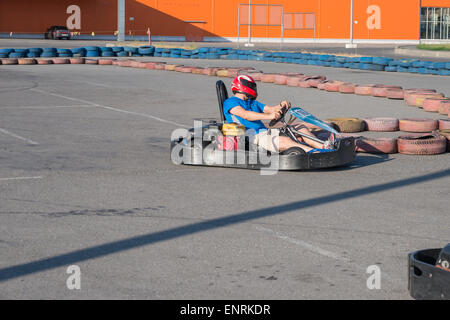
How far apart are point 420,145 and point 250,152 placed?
228 cm

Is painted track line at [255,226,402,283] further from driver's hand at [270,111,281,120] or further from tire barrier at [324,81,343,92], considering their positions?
tire barrier at [324,81,343,92]

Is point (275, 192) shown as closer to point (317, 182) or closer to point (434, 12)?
point (317, 182)

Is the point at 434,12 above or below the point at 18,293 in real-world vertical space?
above

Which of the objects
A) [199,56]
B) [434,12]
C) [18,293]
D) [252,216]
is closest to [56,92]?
[252,216]

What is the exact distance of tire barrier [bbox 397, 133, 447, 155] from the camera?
845 centimetres

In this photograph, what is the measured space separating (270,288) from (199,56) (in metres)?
26.8

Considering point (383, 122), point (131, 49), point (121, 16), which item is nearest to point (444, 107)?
point (383, 122)

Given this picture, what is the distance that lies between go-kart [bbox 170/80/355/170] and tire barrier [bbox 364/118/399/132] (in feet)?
9.09

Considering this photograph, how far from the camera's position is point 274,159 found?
24.1 feet

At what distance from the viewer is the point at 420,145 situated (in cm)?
845

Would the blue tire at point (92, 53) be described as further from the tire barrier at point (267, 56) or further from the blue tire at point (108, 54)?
the blue tire at point (108, 54)

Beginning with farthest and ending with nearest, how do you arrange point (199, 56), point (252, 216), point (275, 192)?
1. point (199, 56)
2. point (275, 192)
3. point (252, 216)

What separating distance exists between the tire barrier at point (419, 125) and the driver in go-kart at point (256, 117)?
9.79 feet

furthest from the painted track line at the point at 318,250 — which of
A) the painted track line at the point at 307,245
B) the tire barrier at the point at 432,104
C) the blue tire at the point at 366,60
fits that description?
the blue tire at the point at 366,60
